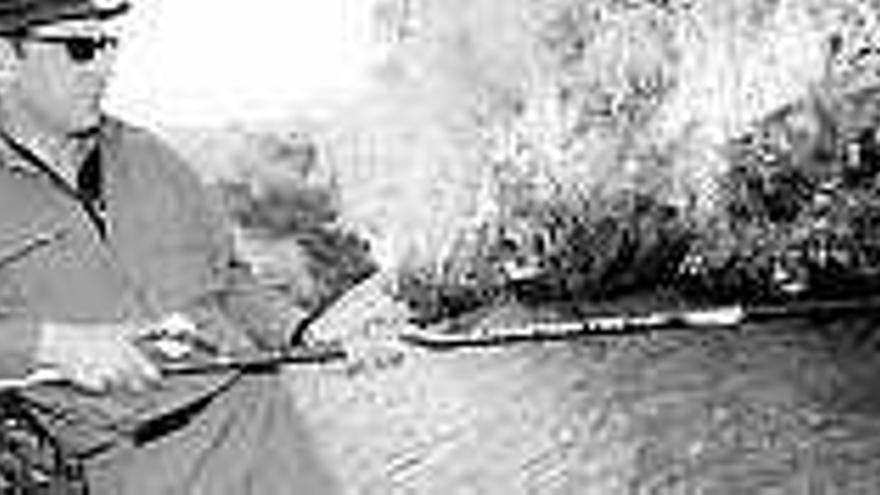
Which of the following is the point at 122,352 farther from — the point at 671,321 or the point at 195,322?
the point at 671,321

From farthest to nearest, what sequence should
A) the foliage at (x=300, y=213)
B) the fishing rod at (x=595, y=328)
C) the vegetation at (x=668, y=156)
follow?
the foliage at (x=300, y=213) < the vegetation at (x=668, y=156) < the fishing rod at (x=595, y=328)

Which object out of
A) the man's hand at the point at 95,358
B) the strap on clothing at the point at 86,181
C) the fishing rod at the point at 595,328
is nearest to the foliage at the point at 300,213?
the fishing rod at the point at 595,328

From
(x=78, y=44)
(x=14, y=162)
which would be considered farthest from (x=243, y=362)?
(x=78, y=44)

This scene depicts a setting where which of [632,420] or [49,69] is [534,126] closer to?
[632,420]

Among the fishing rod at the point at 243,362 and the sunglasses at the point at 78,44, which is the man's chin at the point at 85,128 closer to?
the sunglasses at the point at 78,44

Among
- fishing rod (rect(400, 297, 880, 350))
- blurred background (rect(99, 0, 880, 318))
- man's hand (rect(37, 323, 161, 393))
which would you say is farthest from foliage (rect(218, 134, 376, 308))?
man's hand (rect(37, 323, 161, 393))

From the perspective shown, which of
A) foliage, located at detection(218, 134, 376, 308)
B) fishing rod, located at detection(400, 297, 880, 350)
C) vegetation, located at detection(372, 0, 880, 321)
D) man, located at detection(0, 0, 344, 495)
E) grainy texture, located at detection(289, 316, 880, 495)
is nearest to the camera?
man, located at detection(0, 0, 344, 495)

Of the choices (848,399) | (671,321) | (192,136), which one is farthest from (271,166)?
(671,321)

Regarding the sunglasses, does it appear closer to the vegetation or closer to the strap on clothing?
the strap on clothing
